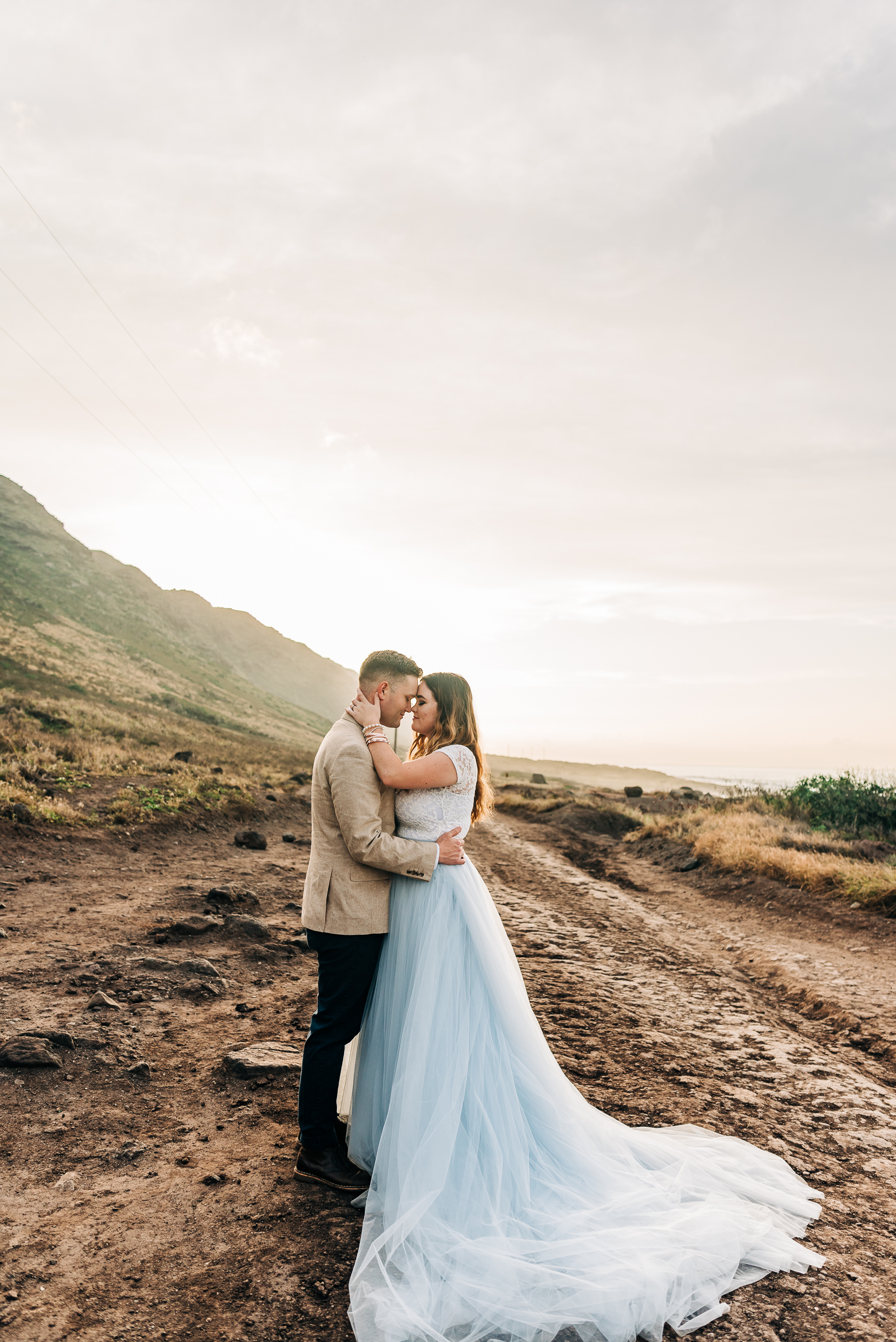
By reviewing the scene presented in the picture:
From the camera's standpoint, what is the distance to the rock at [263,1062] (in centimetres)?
470

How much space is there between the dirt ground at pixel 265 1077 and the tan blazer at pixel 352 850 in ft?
4.15

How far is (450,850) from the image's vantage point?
142 inches

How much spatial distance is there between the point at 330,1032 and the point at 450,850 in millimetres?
1039

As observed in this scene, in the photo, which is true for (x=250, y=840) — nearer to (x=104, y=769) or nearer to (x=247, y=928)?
(x=104, y=769)

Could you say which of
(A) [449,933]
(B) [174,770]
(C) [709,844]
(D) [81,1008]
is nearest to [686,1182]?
(A) [449,933]

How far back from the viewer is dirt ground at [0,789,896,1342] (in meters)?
2.77

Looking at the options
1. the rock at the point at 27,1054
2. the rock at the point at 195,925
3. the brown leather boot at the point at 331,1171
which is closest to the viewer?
the brown leather boot at the point at 331,1171

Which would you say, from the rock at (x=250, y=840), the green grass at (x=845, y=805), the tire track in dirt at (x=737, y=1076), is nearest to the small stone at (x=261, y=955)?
the tire track in dirt at (x=737, y=1076)

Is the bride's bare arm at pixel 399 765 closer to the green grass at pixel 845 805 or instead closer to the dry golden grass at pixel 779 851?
the dry golden grass at pixel 779 851

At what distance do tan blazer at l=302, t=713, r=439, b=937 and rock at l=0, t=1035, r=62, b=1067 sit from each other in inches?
90.0

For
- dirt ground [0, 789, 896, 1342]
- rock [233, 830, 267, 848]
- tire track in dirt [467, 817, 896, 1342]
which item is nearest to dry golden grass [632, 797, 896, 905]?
dirt ground [0, 789, 896, 1342]

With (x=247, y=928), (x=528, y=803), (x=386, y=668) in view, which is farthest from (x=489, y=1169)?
(x=528, y=803)

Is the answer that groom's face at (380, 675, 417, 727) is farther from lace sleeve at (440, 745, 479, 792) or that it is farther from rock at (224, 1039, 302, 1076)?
rock at (224, 1039, 302, 1076)

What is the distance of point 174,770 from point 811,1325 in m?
17.2
